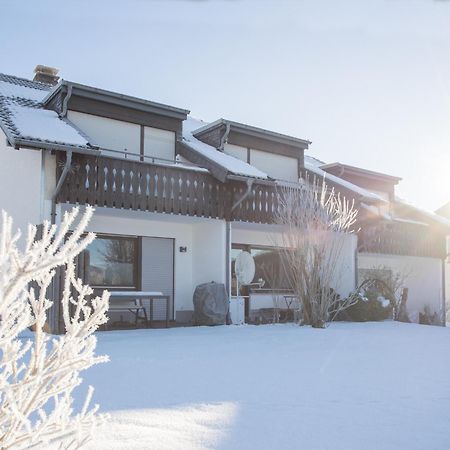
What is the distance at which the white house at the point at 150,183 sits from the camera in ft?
34.9

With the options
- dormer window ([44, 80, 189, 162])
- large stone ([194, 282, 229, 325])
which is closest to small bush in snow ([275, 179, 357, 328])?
large stone ([194, 282, 229, 325])

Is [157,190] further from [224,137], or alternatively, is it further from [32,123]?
[224,137]

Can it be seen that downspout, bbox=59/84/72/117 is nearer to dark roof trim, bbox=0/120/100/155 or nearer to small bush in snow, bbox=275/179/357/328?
dark roof trim, bbox=0/120/100/155

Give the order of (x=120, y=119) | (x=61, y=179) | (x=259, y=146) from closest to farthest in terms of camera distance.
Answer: (x=61, y=179), (x=120, y=119), (x=259, y=146)

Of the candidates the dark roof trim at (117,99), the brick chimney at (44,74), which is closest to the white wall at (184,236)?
the dark roof trim at (117,99)

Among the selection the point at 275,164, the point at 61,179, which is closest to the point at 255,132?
the point at 275,164

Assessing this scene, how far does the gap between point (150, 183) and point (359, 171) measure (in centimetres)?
1019

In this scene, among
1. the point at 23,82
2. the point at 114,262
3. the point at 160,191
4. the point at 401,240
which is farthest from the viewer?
the point at 401,240

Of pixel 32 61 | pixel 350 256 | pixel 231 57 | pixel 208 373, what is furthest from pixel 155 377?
pixel 32 61

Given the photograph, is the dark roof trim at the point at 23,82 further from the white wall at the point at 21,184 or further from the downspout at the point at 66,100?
the downspout at the point at 66,100

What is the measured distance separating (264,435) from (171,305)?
10.3 metres

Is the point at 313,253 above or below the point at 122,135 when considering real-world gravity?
below

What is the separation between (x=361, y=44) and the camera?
32.4 ft

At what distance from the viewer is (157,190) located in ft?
38.4
